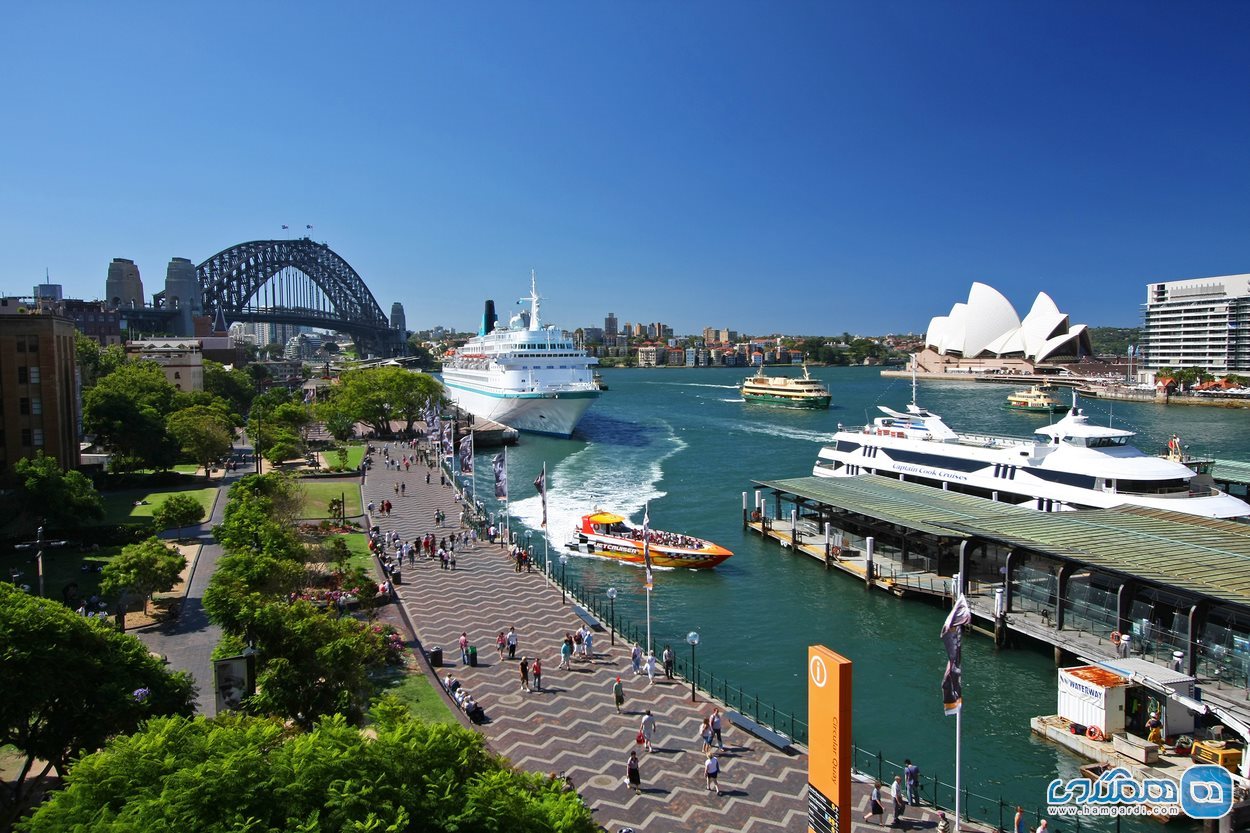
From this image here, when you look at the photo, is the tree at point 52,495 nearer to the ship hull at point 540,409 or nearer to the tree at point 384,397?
the tree at point 384,397

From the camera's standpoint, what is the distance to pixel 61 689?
1389 cm

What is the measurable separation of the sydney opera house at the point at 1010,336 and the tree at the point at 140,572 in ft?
611

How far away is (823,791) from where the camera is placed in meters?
10.8

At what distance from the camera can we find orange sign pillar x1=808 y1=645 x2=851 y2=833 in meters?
10.1

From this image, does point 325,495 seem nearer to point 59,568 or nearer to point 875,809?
point 59,568

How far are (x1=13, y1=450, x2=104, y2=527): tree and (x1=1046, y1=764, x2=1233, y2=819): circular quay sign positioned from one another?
3543cm

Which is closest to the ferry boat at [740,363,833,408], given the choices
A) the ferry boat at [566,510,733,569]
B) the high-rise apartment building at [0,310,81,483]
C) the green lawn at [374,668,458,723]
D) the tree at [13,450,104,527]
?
the ferry boat at [566,510,733,569]

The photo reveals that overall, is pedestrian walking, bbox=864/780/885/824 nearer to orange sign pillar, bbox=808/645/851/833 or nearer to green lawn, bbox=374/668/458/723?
orange sign pillar, bbox=808/645/851/833

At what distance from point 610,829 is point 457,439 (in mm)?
66873

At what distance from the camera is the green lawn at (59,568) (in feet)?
93.0

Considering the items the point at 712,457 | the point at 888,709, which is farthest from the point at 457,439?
the point at 888,709

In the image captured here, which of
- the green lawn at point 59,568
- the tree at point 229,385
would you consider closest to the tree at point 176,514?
the green lawn at point 59,568

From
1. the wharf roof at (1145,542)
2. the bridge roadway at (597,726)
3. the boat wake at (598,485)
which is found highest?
the wharf roof at (1145,542)

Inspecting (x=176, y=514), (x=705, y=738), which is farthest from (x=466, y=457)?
(x=705, y=738)
